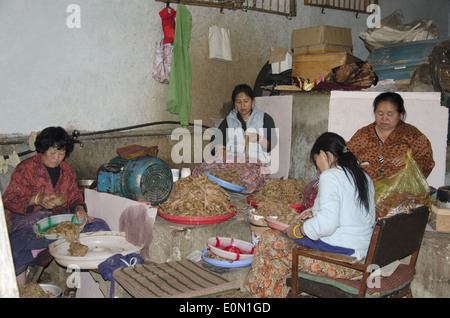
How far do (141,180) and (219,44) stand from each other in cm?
315

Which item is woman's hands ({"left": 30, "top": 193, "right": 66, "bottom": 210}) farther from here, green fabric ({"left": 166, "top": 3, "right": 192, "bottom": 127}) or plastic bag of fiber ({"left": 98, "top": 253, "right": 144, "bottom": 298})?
green fabric ({"left": 166, "top": 3, "right": 192, "bottom": 127})

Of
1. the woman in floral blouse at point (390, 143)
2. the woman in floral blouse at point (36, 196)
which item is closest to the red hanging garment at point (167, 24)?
the woman in floral blouse at point (36, 196)

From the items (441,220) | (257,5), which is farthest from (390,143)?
(257,5)

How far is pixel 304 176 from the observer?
6.20m

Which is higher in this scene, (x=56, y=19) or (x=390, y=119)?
(x=56, y=19)

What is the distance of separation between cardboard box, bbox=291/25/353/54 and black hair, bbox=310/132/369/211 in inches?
154

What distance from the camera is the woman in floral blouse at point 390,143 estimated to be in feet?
14.4

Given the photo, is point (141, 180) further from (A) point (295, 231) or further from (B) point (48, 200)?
(A) point (295, 231)

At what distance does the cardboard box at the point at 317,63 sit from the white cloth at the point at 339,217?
3.73 m

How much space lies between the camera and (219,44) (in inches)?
255

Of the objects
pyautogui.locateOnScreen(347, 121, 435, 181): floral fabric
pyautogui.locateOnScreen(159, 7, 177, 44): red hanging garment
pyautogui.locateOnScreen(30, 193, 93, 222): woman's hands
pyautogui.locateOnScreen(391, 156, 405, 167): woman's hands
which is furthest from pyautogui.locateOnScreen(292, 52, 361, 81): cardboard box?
pyautogui.locateOnScreen(30, 193, 93, 222): woman's hands

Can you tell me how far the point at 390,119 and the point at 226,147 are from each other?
2270 millimetres
